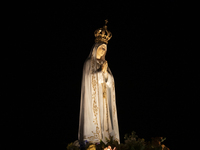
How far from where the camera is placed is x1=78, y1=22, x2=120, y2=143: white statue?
9.98 ft

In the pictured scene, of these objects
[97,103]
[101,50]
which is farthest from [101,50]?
[97,103]

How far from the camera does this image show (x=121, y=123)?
480 cm

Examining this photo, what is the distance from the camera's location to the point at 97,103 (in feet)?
10.3

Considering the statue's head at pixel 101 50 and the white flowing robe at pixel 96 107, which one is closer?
the white flowing robe at pixel 96 107

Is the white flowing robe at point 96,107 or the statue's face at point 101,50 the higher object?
the statue's face at point 101,50

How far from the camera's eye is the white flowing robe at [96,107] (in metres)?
3.04

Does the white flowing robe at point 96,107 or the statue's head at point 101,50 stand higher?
the statue's head at point 101,50

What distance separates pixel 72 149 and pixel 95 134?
643 mm

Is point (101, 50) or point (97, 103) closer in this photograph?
point (97, 103)

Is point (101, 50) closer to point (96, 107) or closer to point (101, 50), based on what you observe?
point (101, 50)

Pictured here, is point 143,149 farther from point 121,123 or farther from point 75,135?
point 121,123

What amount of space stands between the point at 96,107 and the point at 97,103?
0.06 metres

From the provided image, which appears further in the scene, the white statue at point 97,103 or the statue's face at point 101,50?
the statue's face at point 101,50

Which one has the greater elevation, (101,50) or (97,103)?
(101,50)
